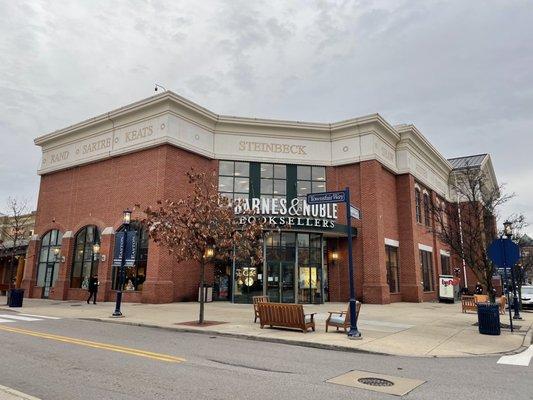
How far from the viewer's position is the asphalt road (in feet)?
21.2

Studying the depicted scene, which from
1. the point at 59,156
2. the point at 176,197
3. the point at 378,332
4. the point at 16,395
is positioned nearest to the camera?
the point at 16,395

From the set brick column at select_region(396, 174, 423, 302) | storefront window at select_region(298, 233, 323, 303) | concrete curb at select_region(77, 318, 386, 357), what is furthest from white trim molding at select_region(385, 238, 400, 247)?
concrete curb at select_region(77, 318, 386, 357)

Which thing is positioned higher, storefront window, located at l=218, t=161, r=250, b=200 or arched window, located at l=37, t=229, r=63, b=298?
storefront window, located at l=218, t=161, r=250, b=200

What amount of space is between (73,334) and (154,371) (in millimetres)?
6130

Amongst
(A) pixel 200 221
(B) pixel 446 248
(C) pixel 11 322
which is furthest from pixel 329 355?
(B) pixel 446 248

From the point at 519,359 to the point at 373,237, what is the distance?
16446 mm

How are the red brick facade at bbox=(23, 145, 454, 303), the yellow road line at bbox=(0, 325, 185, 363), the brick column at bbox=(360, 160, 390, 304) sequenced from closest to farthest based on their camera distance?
the yellow road line at bbox=(0, 325, 185, 363) → the red brick facade at bbox=(23, 145, 454, 303) → the brick column at bbox=(360, 160, 390, 304)

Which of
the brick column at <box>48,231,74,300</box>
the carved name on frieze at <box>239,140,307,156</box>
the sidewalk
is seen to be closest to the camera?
the sidewalk

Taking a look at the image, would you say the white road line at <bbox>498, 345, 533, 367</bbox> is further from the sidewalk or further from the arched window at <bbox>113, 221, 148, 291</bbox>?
the arched window at <bbox>113, 221, 148, 291</bbox>

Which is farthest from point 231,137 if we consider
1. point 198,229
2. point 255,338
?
point 255,338

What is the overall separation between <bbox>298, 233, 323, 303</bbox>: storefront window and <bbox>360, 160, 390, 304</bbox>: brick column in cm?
323

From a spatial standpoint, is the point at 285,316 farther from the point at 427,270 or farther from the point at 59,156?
the point at 59,156

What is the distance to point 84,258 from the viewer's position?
27.9m

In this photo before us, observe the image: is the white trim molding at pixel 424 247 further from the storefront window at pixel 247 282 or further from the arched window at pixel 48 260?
the arched window at pixel 48 260
